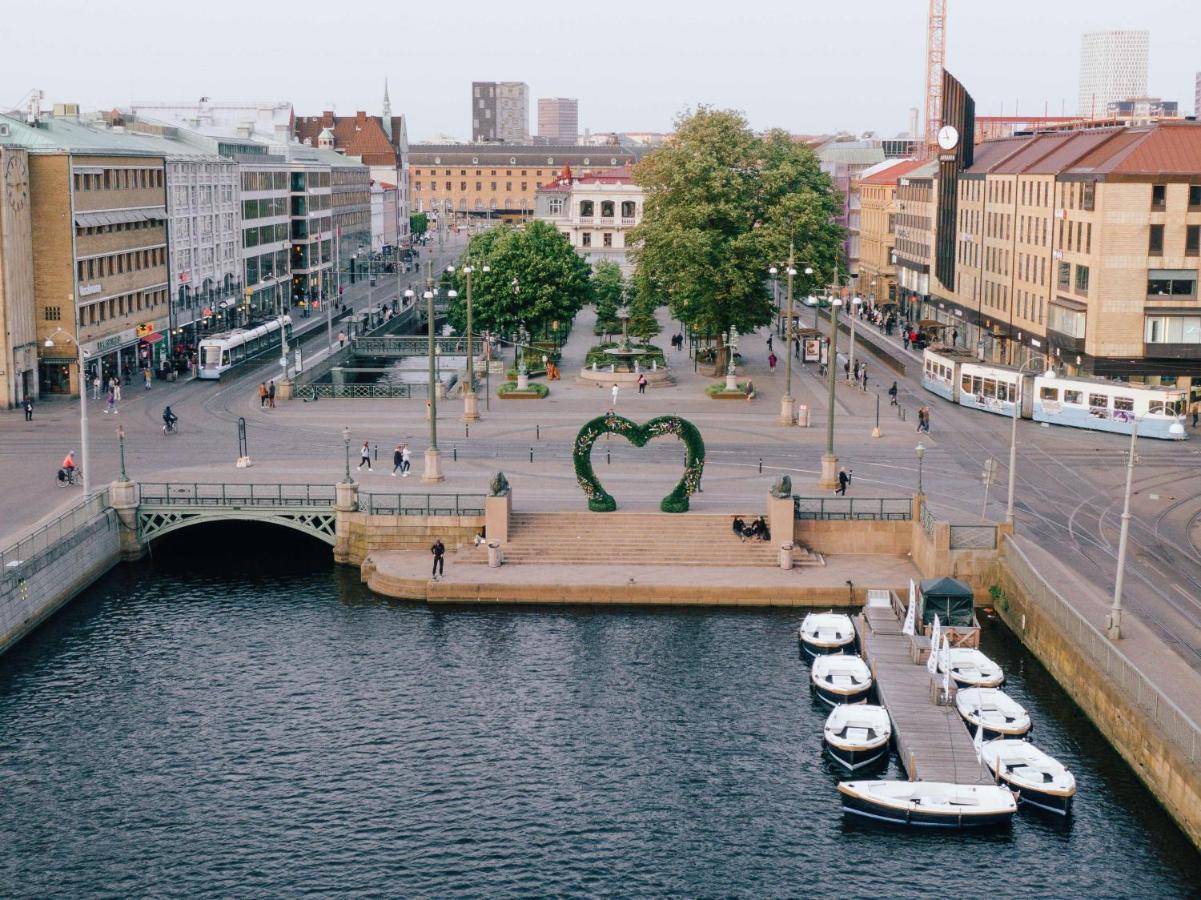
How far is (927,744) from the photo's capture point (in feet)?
151

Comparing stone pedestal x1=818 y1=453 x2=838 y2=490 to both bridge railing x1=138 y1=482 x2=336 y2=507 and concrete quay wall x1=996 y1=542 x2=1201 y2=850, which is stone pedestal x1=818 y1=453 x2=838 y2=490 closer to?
concrete quay wall x1=996 y1=542 x2=1201 y2=850

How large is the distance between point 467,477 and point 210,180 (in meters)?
79.1

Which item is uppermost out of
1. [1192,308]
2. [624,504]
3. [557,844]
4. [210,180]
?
[210,180]

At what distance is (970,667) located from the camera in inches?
2062

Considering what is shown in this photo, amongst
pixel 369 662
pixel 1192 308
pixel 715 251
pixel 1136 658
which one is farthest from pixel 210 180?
pixel 1136 658

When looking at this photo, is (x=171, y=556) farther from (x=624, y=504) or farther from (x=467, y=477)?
(x=624, y=504)

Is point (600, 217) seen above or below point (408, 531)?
above

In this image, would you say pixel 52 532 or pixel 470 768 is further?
pixel 52 532

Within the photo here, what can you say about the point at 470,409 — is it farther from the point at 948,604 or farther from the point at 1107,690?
the point at 1107,690

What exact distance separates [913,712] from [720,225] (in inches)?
2724

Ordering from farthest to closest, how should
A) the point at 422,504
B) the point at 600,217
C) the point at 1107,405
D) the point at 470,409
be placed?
the point at 600,217
the point at 470,409
the point at 1107,405
the point at 422,504

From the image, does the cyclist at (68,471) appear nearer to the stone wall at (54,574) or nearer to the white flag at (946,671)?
the stone wall at (54,574)

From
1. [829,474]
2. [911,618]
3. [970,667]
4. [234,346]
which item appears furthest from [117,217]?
[970,667]

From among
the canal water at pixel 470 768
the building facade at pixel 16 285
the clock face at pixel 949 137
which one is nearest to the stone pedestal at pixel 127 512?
the canal water at pixel 470 768
